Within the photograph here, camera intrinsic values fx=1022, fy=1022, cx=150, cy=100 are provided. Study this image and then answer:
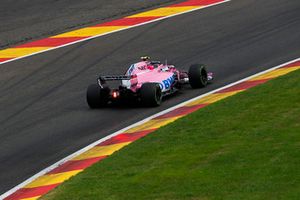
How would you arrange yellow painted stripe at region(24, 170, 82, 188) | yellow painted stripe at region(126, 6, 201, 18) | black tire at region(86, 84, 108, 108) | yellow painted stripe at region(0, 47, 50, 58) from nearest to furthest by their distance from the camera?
1. yellow painted stripe at region(24, 170, 82, 188)
2. black tire at region(86, 84, 108, 108)
3. yellow painted stripe at region(0, 47, 50, 58)
4. yellow painted stripe at region(126, 6, 201, 18)

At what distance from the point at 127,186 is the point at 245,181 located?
1.60 m

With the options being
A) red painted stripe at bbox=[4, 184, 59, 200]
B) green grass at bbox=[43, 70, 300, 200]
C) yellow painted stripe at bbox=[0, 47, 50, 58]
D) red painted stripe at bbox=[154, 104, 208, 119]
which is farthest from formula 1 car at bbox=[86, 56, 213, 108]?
yellow painted stripe at bbox=[0, 47, 50, 58]

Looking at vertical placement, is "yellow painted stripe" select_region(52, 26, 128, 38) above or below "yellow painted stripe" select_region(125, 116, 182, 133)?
above

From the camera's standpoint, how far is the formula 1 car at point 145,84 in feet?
62.8

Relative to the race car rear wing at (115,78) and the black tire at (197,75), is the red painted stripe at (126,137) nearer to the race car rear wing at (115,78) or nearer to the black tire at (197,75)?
the race car rear wing at (115,78)

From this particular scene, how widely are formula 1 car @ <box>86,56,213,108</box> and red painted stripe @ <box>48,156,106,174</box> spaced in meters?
3.27

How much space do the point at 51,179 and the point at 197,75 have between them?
19.1 feet

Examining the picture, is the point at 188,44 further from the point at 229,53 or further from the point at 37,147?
the point at 37,147

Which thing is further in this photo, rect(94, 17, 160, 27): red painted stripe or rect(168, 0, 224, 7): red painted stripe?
rect(168, 0, 224, 7): red painted stripe

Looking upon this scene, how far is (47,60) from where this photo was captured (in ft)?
80.6

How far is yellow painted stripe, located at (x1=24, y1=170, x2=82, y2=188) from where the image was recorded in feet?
49.3

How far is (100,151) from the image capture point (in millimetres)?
16516

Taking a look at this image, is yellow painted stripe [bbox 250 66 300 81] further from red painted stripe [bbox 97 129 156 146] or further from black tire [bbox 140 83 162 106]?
red painted stripe [bbox 97 129 156 146]

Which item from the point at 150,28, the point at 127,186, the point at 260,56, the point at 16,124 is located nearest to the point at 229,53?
the point at 260,56
